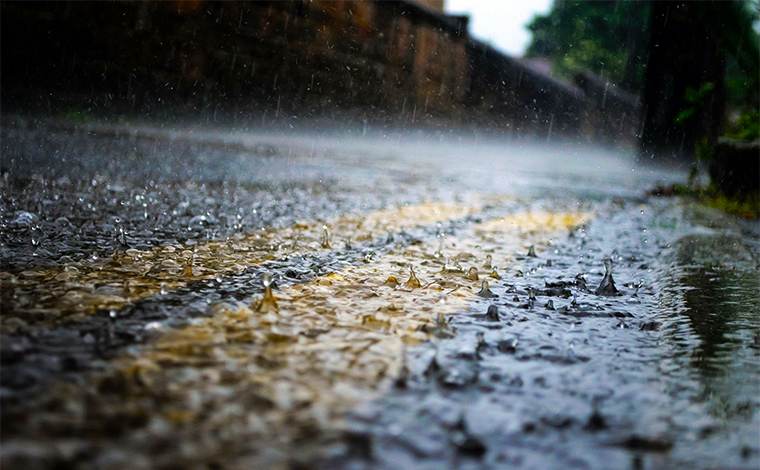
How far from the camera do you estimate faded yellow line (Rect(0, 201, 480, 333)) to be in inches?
60.0

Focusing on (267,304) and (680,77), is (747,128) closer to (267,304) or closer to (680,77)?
(680,77)

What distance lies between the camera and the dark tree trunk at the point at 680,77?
9.12m

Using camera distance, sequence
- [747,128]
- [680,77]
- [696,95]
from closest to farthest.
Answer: [747,128]
[696,95]
[680,77]

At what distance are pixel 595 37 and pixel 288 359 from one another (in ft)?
128

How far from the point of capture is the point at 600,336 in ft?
5.19

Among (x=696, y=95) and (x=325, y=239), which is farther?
(x=696, y=95)

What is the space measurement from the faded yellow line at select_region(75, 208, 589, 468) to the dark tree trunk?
8.06 metres

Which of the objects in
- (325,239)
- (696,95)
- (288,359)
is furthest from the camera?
(696,95)

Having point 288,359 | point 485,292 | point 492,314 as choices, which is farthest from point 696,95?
point 288,359

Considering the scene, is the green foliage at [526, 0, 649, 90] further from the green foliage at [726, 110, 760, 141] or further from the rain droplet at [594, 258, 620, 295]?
the rain droplet at [594, 258, 620, 295]

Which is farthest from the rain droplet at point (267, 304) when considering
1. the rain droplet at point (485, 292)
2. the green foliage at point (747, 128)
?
the green foliage at point (747, 128)

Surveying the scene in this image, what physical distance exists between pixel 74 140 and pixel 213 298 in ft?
15.9

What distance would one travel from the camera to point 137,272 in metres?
1.92

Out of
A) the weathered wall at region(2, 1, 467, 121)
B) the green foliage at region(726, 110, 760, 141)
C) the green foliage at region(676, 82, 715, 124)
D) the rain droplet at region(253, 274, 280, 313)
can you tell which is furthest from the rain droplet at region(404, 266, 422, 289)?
the green foliage at region(676, 82, 715, 124)
